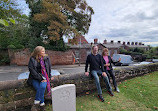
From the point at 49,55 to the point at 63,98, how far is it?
14.0 m

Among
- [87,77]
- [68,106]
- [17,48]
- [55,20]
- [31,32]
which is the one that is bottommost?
[68,106]

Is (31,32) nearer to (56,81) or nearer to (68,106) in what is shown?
(56,81)

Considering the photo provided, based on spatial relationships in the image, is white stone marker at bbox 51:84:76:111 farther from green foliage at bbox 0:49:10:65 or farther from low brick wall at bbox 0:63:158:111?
green foliage at bbox 0:49:10:65

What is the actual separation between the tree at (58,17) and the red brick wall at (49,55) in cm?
227

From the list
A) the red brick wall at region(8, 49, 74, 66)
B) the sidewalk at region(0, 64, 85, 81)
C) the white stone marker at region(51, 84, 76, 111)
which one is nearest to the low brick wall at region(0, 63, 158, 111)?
the white stone marker at region(51, 84, 76, 111)

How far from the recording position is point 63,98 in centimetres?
226

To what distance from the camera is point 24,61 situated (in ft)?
47.5

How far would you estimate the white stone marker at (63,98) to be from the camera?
2156 millimetres

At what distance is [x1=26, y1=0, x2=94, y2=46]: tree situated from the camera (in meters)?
12.5

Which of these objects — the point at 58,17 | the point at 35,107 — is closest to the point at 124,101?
the point at 35,107

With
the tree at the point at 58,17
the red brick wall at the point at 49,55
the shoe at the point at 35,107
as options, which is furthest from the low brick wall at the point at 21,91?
the red brick wall at the point at 49,55

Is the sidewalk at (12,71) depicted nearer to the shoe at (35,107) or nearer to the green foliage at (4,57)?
the green foliage at (4,57)

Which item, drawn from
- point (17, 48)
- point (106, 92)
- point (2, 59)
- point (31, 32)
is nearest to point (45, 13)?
point (31, 32)

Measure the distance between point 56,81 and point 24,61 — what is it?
14.1m
